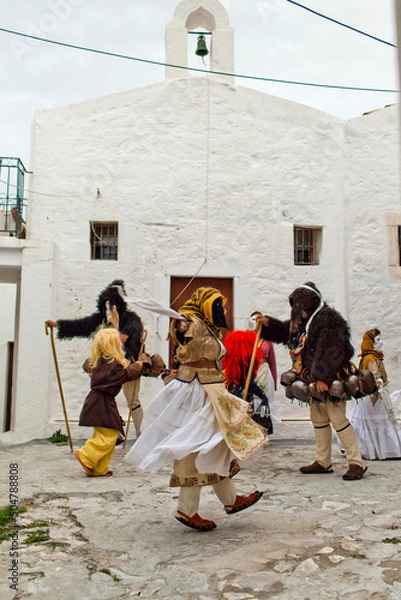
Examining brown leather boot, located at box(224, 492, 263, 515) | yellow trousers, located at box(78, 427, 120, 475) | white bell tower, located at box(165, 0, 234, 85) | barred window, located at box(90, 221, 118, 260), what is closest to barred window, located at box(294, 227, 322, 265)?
white bell tower, located at box(165, 0, 234, 85)

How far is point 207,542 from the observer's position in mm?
3783

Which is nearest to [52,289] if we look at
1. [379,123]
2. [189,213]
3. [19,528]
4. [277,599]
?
[189,213]

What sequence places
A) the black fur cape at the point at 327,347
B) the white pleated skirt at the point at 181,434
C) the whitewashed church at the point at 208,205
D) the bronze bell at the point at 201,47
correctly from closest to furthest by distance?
the white pleated skirt at the point at 181,434, the black fur cape at the point at 327,347, the whitewashed church at the point at 208,205, the bronze bell at the point at 201,47

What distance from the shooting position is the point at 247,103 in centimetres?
967

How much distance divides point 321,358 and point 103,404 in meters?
2.21

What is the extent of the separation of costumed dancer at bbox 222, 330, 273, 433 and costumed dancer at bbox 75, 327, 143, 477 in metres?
2.01

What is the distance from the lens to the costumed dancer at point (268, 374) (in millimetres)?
8016

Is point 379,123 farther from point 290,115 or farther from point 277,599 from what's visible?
point 277,599

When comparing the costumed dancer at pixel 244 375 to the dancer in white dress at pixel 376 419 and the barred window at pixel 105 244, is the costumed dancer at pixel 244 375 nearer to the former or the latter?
the dancer in white dress at pixel 376 419

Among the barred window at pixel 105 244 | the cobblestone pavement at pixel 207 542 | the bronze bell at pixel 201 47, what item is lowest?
the cobblestone pavement at pixel 207 542

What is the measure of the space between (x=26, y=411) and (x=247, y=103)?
5900mm

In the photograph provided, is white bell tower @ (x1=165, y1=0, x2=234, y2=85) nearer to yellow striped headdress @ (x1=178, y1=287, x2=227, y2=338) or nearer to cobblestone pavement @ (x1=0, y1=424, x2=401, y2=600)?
yellow striped headdress @ (x1=178, y1=287, x2=227, y2=338)

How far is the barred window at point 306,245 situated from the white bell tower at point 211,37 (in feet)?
8.88

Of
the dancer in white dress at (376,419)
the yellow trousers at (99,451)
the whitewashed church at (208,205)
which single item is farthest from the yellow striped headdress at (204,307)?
the whitewashed church at (208,205)
